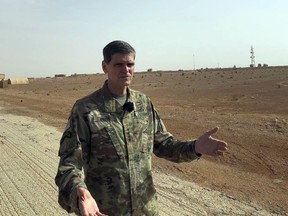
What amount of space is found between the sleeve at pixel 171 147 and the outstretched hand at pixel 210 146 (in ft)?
0.19

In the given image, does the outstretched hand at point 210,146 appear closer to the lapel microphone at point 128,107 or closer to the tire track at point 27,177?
the lapel microphone at point 128,107

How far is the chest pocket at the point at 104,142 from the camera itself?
249 cm

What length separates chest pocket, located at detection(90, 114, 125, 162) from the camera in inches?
98.0

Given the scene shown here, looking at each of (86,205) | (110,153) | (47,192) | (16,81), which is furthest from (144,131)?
(16,81)

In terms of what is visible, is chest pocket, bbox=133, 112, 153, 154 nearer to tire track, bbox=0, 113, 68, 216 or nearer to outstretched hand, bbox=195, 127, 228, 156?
outstretched hand, bbox=195, 127, 228, 156

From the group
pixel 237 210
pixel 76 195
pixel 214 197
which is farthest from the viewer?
pixel 214 197

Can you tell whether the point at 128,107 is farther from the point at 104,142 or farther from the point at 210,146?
the point at 210,146

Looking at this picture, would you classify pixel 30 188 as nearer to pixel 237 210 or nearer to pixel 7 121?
pixel 237 210

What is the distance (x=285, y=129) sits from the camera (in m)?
10.8

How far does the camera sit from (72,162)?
7.77ft

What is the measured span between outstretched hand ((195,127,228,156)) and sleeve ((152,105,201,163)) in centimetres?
6

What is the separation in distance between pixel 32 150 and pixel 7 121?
22.5 feet

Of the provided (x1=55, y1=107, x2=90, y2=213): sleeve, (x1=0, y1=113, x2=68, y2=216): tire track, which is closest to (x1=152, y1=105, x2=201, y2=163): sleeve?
(x1=55, y1=107, x2=90, y2=213): sleeve

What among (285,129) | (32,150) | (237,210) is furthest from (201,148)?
(285,129)
